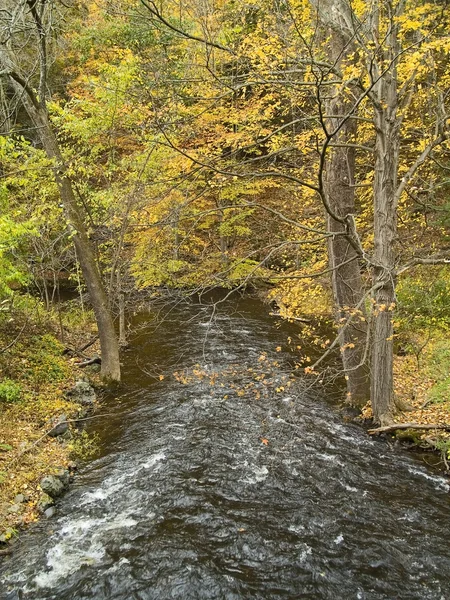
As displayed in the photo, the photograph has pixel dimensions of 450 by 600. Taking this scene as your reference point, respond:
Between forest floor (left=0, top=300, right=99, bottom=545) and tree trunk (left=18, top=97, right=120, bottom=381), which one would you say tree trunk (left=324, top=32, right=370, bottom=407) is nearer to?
tree trunk (left=18, top=97, right=120, bottom=381)

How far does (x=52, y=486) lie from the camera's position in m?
6.59

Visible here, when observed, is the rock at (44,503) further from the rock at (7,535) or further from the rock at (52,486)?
the rock at (7,535)

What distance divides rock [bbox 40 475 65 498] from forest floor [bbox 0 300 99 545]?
112 mm

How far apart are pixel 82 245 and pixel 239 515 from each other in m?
6.73

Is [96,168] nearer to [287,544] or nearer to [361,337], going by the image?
[361,337]

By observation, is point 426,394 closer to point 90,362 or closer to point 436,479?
point 436,479

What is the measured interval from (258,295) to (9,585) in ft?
51.5

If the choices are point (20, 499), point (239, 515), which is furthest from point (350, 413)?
point (20, 499)

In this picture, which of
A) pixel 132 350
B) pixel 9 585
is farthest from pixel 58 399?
pixel 9 585

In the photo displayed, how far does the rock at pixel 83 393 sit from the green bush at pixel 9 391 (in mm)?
1194

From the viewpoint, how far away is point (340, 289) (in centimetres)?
890

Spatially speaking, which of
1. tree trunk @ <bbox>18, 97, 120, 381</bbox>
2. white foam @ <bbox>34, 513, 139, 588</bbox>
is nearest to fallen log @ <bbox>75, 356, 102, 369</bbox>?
tree trunk @ <bbox>18, 97, 120, 381</bbox>

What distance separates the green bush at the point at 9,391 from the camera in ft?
27.7

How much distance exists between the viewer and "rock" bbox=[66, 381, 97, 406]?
9705 mm
